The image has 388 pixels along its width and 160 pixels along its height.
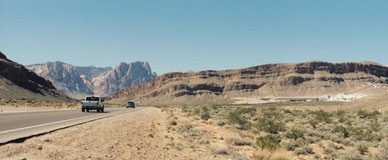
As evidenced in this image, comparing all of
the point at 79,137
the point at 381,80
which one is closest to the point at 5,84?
the point at 79,137

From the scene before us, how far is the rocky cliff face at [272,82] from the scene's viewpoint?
Answer: 519ft

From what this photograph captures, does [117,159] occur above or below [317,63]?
below

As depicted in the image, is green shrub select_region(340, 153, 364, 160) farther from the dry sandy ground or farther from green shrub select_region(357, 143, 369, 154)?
the dry sandy ground

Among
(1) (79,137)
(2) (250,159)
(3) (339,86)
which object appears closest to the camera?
(2) (250,159)

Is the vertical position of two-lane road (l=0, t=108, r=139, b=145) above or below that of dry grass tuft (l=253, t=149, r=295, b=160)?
above

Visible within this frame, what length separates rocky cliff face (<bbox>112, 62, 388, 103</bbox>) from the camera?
15812 cm

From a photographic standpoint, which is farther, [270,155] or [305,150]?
[305,150]

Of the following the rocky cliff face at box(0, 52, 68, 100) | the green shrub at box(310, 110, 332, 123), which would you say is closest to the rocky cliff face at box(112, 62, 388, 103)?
the rocky cliff face at box(0, 52, 68, 100)

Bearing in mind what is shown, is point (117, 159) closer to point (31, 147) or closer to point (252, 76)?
point (31, 147)

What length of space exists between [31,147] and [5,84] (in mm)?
116073

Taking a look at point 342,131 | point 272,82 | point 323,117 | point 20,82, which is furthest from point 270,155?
point 272,82

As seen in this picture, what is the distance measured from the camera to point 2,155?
6598mm

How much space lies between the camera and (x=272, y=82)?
169 metres

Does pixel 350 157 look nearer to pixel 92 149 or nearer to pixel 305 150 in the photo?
pixel 305 150
